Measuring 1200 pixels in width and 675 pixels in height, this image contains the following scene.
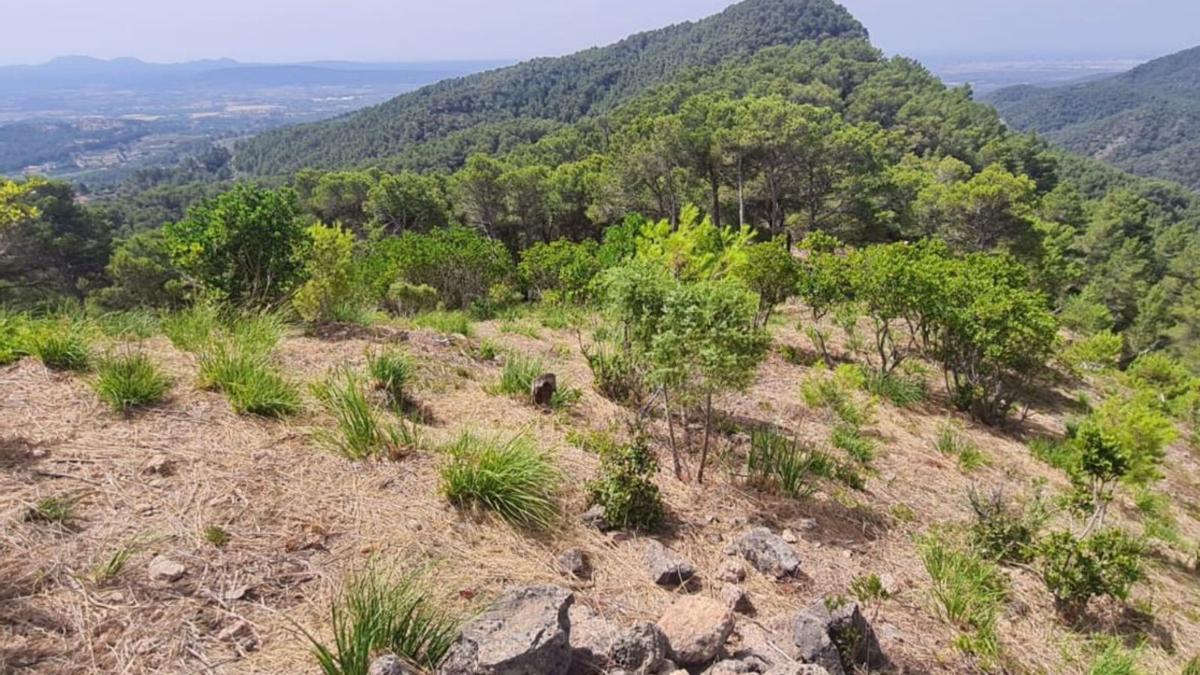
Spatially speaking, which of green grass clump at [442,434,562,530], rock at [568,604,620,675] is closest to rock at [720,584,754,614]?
rock at [568,604,620,675]

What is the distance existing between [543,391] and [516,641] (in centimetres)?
330

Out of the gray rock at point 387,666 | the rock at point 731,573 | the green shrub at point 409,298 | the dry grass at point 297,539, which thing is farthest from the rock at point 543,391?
the green shrub at point 409,298

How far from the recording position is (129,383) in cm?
422

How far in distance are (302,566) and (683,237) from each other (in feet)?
17.1

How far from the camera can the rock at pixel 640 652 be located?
2.65m

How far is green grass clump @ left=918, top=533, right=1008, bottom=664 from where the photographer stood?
11.9 feet

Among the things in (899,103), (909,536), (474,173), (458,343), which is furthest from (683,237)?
(899,103)

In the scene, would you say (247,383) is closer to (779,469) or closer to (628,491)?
(628,491)

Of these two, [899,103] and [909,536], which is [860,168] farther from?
[899,103]

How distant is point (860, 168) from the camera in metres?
28.1

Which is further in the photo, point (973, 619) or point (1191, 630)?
point (1191, 630)

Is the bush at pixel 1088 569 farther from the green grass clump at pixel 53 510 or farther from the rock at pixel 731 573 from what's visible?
the green grass clump at pixel 53 510

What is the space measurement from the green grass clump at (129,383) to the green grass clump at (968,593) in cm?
543

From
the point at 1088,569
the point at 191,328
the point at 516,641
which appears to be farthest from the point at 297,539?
the point at 1088,569
